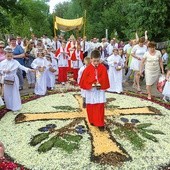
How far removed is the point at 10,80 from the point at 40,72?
2.83 metres

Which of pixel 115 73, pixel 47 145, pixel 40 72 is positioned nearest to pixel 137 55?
pixel 115 73

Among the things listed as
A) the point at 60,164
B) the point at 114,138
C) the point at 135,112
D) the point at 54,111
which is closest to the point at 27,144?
the point at 60,164

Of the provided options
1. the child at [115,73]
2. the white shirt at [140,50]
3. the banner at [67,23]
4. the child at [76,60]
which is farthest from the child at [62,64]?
the banner at [67,23]

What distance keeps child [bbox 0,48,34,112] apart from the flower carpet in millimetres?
296

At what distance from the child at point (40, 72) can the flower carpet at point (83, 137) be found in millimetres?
1548

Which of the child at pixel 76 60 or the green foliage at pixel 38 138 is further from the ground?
the child at pixel 76 60

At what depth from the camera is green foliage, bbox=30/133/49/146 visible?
844 centimetres

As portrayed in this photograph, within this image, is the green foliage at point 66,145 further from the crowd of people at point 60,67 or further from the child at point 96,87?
the crowd of people at point 60,67

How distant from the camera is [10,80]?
10.9m

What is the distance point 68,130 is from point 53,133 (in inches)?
16.4

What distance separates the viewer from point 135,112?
35.9 ft

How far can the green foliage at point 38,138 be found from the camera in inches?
332

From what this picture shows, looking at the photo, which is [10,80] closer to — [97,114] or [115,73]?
[97,114]

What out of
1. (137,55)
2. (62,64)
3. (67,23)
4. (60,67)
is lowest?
(60,67)
